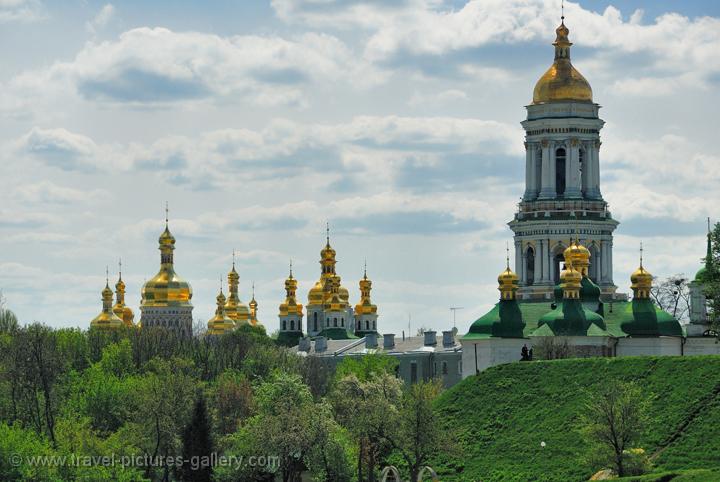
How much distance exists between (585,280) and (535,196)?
10.7 meters

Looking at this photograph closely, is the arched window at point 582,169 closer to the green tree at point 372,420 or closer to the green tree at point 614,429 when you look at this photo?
the green tree at point 372,420

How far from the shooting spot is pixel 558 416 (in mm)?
83125

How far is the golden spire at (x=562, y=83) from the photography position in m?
119

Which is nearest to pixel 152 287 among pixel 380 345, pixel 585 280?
pixel 380 345

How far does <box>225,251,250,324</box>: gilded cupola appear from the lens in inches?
6722

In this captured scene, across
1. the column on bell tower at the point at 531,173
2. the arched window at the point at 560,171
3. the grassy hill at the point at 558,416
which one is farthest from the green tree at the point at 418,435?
the arched window at the point at 560,171

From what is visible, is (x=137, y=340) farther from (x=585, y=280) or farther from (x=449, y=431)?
(x=449, y=431)

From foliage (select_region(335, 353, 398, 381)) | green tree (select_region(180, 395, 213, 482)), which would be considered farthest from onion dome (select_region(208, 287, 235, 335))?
green tree (select_region(180, 395, 213, 482))

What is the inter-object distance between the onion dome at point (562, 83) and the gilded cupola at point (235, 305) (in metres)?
54.4

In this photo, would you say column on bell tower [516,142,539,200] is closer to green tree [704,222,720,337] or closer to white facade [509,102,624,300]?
white facade [509,102,624,300]

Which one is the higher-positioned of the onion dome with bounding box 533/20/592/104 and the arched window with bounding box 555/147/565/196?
the onion dome with bounding box 533/20/592/104

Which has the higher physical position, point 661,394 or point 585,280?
point 585,280

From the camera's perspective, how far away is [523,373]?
90.4 meters

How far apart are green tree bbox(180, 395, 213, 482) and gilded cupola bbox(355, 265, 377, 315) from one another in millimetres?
73942
